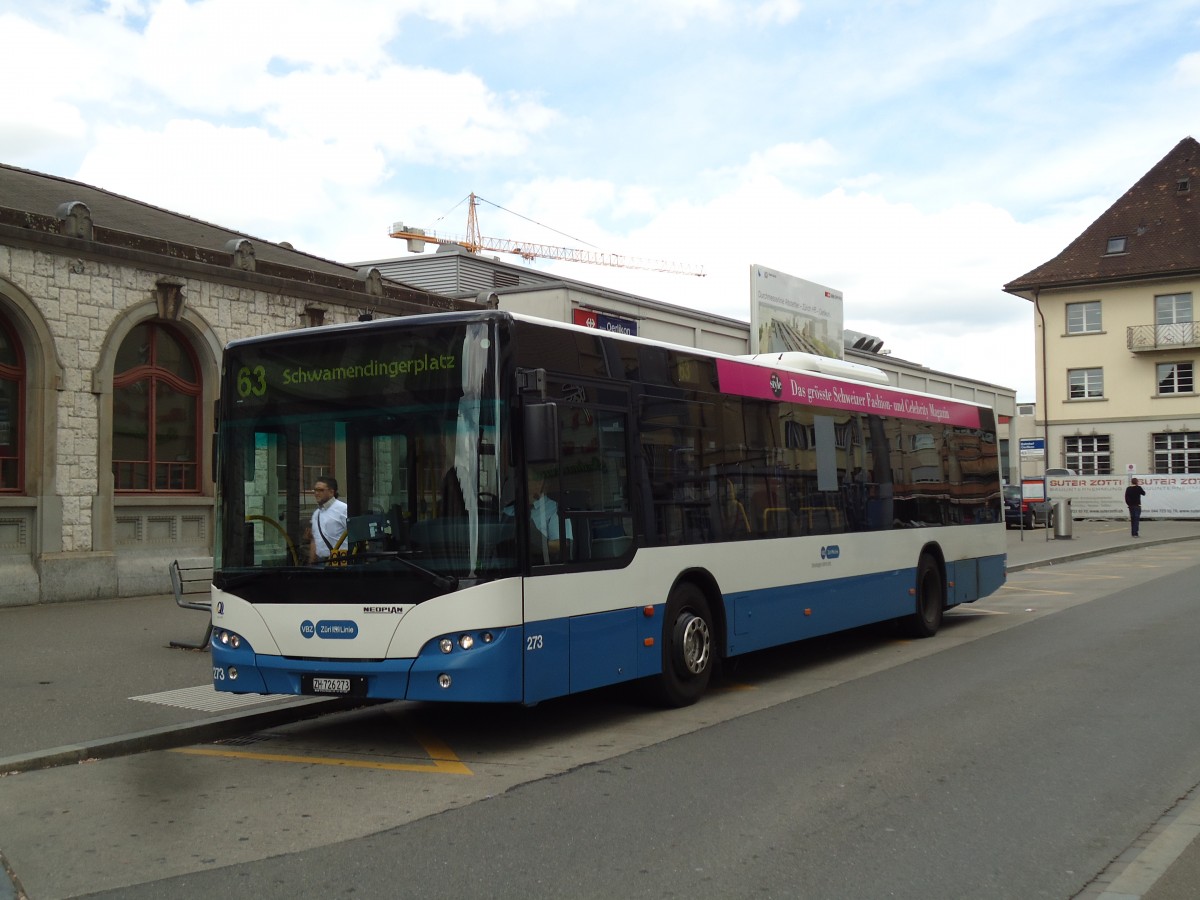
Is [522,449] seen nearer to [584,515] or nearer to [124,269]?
[584,515]

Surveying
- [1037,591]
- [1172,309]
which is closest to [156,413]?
[1037,591]

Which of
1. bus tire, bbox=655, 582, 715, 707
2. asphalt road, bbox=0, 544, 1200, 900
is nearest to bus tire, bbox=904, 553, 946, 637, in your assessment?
asphalt road, bbox=0, 544, 1200, 900

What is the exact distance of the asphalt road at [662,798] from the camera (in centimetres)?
534

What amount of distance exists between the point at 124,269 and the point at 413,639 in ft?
39.0

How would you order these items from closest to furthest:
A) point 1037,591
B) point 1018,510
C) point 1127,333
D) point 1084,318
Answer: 1. point 1037,591
2. point 1018,510
3. point 1127,333
4. point 1084,318

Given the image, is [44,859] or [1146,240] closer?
[44,859]

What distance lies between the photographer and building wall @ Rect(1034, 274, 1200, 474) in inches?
2270

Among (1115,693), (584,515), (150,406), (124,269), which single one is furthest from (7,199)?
(1115,693)

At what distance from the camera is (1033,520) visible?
45.1m

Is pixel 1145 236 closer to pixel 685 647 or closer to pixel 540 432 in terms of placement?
pixel 685 647

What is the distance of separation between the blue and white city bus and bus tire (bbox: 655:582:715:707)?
0.06 ft

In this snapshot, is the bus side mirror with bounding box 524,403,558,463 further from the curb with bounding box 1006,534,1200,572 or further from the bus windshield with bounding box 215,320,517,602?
the curb with bounding box 1006,534,1200,572

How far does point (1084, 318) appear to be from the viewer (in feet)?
197

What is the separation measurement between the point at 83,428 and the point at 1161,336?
5231 centimetres
